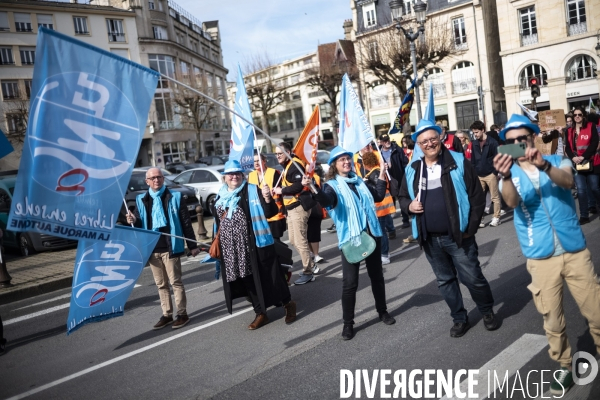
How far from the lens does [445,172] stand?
414cm

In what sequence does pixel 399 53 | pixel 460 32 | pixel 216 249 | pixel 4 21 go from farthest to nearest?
pixel 460 32, pixel 4 21, pixel 399 53, pixel 216 249

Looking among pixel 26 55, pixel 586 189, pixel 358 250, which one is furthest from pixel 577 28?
pixel 26 55

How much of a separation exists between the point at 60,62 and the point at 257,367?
287 centimetres

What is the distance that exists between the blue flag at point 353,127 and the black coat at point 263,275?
1.38 meters

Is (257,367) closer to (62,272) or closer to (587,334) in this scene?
(587,334)

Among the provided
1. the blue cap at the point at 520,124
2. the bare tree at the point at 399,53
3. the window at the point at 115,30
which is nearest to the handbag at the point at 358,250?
the blue cap at the point at 520,124

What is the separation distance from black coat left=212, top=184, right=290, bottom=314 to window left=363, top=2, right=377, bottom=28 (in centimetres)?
4129

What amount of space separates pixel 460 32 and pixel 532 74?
23.6 ft

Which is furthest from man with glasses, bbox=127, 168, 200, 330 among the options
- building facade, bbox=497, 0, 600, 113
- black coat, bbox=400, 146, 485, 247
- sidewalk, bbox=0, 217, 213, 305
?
building facade, bbox=497, 0, 600, 113

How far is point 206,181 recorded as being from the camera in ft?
55.6

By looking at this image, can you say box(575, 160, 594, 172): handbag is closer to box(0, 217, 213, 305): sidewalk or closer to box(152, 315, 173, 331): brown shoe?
box(152, 315, 173, 331): brown shoe

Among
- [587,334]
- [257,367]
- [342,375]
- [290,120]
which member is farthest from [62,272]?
[290,120]

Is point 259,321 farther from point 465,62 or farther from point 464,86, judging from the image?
point 465,62

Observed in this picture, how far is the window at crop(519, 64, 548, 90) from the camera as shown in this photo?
111 ft
